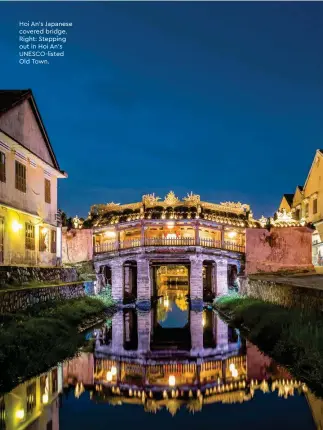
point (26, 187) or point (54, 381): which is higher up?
point (26, 187)

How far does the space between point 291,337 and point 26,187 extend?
17.8 meters

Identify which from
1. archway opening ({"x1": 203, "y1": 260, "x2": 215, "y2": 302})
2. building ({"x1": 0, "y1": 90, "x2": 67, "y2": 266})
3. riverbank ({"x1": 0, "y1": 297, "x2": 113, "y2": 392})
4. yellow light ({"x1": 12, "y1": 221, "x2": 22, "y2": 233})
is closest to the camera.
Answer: riverbank ({"x1": 0, "y1": 297, "x2": 113, "y2": 392})

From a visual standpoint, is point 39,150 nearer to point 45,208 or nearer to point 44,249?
point 45,208

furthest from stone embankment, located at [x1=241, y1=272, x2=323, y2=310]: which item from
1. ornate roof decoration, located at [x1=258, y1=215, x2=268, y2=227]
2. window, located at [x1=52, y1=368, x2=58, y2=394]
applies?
ornate roof decoration, located at [x1=258, y1=215, x2=268, y2=227]

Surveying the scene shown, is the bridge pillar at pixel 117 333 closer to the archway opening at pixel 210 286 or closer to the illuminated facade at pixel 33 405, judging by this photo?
the illuminated facade at pixel 33 405

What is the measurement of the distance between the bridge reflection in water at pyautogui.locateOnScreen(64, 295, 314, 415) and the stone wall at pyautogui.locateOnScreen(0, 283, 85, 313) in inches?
102

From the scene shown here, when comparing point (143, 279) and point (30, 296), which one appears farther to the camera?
point (143, 279)

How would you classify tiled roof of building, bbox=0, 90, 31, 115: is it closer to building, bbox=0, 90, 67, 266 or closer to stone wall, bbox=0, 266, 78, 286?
building, bbox=0, 90, 67, 266

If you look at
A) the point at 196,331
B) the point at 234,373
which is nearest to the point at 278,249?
the point at 196,331

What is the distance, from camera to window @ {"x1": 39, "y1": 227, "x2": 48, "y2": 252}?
30.0 meters

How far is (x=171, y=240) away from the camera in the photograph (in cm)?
3747

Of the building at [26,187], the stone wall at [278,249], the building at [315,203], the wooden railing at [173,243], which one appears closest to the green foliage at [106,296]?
the wooden railing at [173,243]

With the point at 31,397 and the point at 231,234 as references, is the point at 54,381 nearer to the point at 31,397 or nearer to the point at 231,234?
the point at 31,397

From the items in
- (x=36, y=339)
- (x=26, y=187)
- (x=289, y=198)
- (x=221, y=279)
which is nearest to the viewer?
(x=36, y=339)
